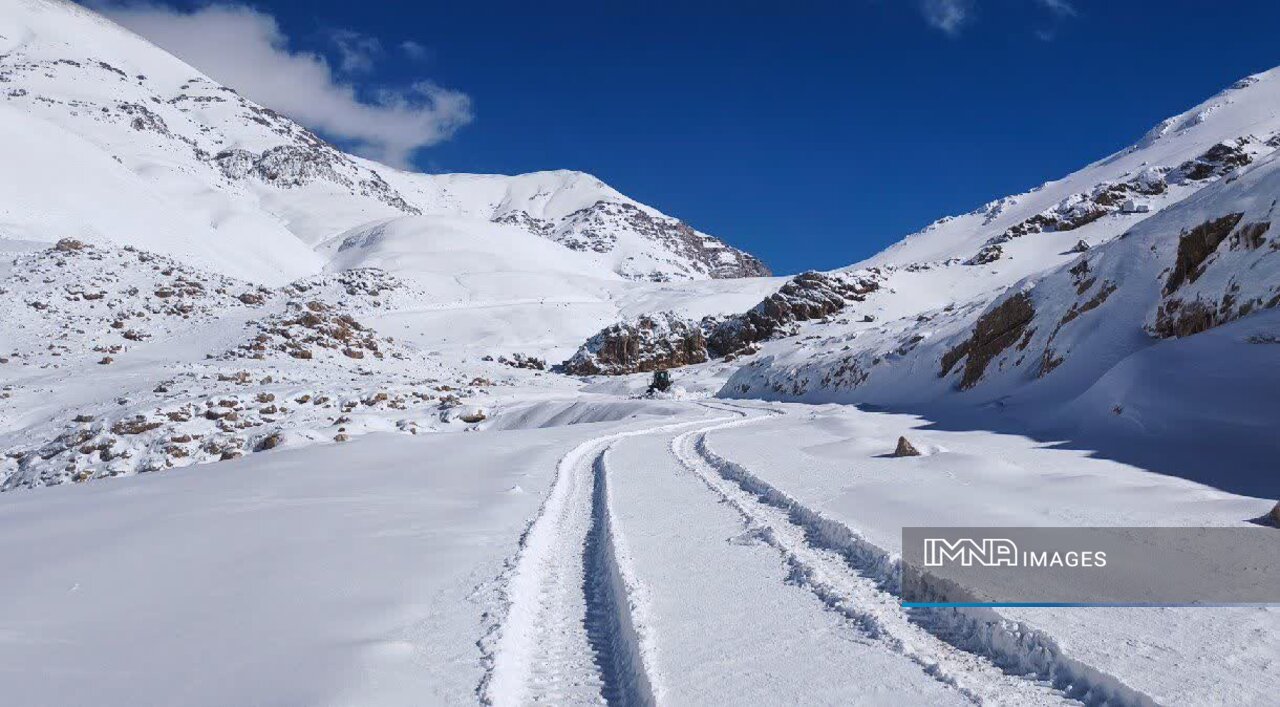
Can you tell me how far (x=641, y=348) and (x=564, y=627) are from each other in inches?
2339

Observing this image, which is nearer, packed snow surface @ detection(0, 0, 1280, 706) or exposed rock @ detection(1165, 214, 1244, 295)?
packed snow surface @ detection(0, 0, 1280, 706)

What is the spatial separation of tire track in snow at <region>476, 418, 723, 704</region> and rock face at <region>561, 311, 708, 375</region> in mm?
53877

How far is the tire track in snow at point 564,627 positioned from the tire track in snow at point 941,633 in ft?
5.05

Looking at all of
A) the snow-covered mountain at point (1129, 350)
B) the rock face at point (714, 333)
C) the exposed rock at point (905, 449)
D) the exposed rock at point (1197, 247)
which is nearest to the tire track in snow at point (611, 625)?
the exposed rock at point (905, 449)

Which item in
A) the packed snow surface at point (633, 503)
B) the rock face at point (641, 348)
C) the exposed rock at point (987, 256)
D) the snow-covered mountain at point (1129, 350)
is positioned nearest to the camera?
the packed snow surface at point (633, 503)

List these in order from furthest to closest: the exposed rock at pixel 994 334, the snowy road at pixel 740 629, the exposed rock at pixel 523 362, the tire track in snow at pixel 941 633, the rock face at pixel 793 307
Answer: the rock face at pixel 793 307 → the exposed rock at pixel 523 362 → the exposed rock at pixel 994 334 → the snowy road at pixel 740 629 → the tire track in snow at pixel 941 633

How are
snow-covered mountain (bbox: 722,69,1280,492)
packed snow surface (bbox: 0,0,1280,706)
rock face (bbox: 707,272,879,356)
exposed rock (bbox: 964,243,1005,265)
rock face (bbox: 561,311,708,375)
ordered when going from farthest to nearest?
exposed rock (bbox: 964,243,1005,265) < rock face (bbox: 561,311,708,375) < rock face (bbox: 707,272,879,356) < snow-covered mountain (bbox: 722,69,1280,492) < packed snow surface (bbox: 0,0,1280,706)

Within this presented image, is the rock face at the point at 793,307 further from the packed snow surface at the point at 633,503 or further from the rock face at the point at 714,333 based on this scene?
the packed snow surface at the point at 633,503

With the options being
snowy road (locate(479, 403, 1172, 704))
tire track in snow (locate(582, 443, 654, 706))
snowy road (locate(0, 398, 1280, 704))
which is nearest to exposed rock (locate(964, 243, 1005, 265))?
snowy road (locate(0, 398, 1280, 704))

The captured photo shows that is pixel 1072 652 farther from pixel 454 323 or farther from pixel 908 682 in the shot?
pixel 454 323

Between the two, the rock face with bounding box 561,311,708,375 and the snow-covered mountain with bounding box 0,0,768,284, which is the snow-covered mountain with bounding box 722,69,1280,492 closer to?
the rock face with bounding box 561,311,708,375

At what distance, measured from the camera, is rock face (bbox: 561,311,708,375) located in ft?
204

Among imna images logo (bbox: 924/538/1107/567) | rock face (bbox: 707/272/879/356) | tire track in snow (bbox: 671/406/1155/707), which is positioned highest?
rock face (bbox: 707/272/879/356)

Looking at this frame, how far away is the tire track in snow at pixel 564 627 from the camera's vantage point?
3.95 meters
